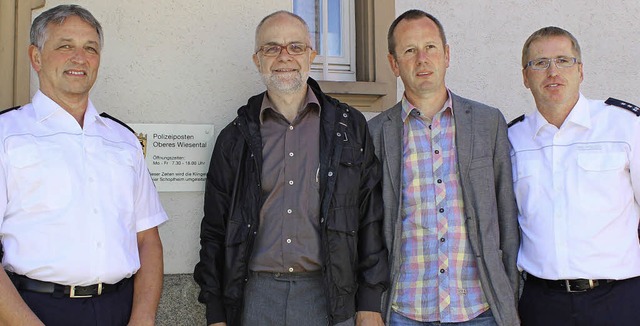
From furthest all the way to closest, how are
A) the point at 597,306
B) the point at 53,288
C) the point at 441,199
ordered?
the point at 441,199, the point at 597,306, the point at 53,288

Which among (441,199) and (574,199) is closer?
(574,199)

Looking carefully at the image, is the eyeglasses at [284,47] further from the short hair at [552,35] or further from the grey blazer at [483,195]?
the short hair at [552,35]

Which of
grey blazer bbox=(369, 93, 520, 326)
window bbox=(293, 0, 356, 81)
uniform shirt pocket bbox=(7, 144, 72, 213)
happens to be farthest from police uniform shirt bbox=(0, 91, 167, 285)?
window bbox=(293, 0, 356, 81)

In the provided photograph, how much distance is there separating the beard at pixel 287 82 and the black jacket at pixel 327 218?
0.16 m

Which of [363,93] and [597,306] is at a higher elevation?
[363,93]

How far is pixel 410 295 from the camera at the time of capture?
348 centimetres

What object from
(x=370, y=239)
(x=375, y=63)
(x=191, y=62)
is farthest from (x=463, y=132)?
(x=191, y=62)

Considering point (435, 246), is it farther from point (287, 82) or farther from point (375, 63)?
point (375, 63)

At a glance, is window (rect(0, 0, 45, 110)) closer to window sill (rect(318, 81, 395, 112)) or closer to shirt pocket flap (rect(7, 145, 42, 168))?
shirt pocket flap (rect(7, 145, 42, 168))

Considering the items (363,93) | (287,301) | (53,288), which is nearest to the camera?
(53,288)

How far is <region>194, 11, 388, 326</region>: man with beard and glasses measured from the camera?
3.38 meters

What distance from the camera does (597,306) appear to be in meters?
3.25

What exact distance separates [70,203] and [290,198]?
39.3 inches

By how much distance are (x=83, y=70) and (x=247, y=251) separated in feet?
3.67
